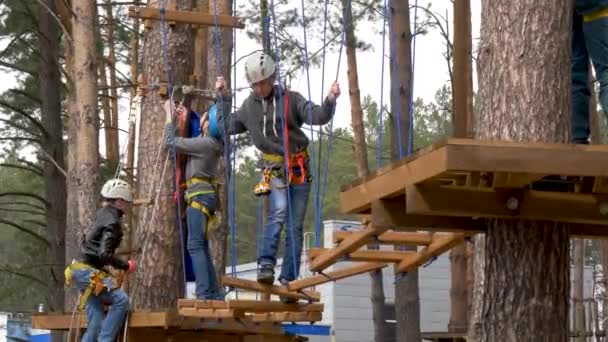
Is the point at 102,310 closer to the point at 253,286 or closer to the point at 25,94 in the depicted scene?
the point at 253,286

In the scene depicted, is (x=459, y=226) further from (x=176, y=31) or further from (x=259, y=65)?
(x=176, y=31)

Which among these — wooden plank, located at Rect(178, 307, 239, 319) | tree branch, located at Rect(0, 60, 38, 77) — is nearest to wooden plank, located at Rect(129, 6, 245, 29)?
wooden plank, located at Rect(178, 307, 239, 319)

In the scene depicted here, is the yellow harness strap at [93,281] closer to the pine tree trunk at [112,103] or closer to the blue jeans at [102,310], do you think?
the blue jeans at [102,310]

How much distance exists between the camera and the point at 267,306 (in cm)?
865

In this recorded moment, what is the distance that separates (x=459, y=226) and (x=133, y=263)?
3.36 m

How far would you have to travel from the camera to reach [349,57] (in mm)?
23547

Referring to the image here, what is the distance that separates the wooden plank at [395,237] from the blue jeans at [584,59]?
109 centimetres

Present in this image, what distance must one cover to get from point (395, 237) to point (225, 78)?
9.15m

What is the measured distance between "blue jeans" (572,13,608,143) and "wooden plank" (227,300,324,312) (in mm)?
2240

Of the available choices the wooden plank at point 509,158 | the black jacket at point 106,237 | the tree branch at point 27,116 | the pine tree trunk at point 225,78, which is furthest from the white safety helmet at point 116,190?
the tree branch at point 27,116

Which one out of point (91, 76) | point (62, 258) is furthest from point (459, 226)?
point (62, 258)

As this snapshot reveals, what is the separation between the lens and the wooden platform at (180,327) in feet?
30.0

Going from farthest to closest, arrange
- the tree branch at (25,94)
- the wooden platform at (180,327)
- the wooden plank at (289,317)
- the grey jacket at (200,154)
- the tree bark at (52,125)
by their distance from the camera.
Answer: the tree branch at (25,94)
the tree bark at (52,125)
the wooden plank at (289,317)
the wooden platform at (180,327)
the grey jacket at (200,154)

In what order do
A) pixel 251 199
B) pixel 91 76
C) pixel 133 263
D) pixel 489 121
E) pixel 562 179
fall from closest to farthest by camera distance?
pixel 562 179, pixel 489 121, pixel 133 263, pixel 91 76, pixel 251 199
